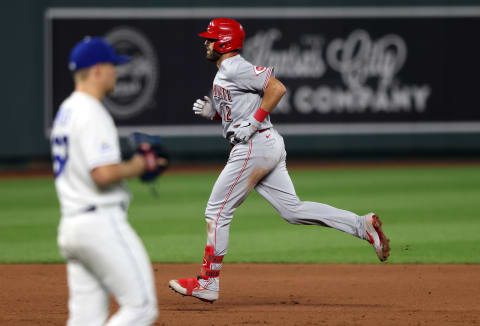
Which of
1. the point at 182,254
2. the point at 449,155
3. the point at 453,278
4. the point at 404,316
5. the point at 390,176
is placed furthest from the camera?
the point at 449,155

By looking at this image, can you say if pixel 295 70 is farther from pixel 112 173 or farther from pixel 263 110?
pixel 112 173

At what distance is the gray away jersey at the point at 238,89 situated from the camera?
263 inches

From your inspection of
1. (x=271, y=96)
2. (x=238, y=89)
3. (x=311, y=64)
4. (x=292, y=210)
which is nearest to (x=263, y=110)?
(x=271, y=96)

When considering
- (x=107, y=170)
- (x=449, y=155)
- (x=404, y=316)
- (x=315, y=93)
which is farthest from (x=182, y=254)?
(x=449, y=155)

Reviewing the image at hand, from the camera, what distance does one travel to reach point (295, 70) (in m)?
19.4

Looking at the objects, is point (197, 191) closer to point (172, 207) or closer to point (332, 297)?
point (172, 207)

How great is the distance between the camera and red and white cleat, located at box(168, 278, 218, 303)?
6.71m

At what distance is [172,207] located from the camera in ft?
44.4

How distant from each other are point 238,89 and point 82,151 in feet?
9.31

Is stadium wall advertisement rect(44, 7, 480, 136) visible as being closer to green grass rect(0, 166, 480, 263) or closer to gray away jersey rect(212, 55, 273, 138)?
green grass rect(0, 166, 480, 263)

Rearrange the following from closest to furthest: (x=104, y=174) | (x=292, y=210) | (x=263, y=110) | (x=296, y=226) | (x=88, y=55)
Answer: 1. (x=104, y=174)
2. (x=88, y=55)
3. (x=263, y=110)
4. (x=292, y=210)
5. (x=296, y=226)

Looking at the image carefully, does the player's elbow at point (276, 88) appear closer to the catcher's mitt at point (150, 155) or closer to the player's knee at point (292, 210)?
the player's knee at point (292, 210)

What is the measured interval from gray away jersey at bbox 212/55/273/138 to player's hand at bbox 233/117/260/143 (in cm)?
6

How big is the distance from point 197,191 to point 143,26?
211 inches
